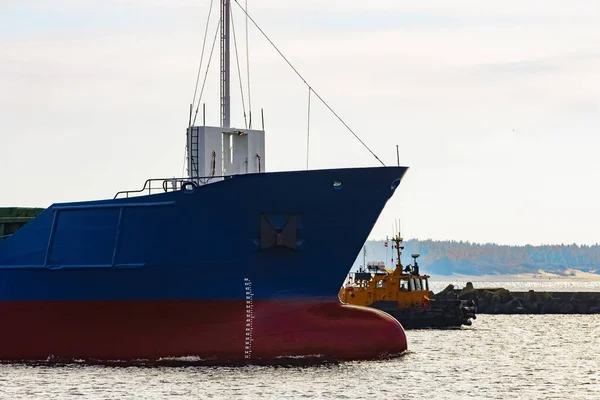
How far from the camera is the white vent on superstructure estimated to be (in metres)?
25.4

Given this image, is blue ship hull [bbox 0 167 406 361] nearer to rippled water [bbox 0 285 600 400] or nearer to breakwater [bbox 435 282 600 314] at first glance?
rippled water [bbox 0 285 600 400]

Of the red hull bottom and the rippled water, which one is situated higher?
the red hull bottom

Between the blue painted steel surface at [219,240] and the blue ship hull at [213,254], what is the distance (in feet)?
0.07

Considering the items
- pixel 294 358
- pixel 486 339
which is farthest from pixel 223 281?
pixel 486 339

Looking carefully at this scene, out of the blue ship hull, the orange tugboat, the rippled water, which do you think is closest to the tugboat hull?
the orange tugboat

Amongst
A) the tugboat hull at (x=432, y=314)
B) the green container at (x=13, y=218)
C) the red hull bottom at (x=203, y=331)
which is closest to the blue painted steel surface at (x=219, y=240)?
the red hull bottom at (x=203, y=331)

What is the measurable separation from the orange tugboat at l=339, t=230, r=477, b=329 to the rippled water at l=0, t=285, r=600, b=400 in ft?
31.1

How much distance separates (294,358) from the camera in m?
23.5

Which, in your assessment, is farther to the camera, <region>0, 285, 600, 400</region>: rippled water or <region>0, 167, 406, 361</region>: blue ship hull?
<region>0, 167, 406, 361</region>: blue ship hull

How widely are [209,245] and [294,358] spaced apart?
3.00 m

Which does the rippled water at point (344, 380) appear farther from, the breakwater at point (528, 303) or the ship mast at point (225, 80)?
the breakwater at point (528, 303)

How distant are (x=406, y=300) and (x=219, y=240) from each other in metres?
17.0

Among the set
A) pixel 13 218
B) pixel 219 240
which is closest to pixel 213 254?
pixel 219 240

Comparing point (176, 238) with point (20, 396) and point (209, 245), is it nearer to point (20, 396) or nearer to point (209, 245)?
point (209, 245)
